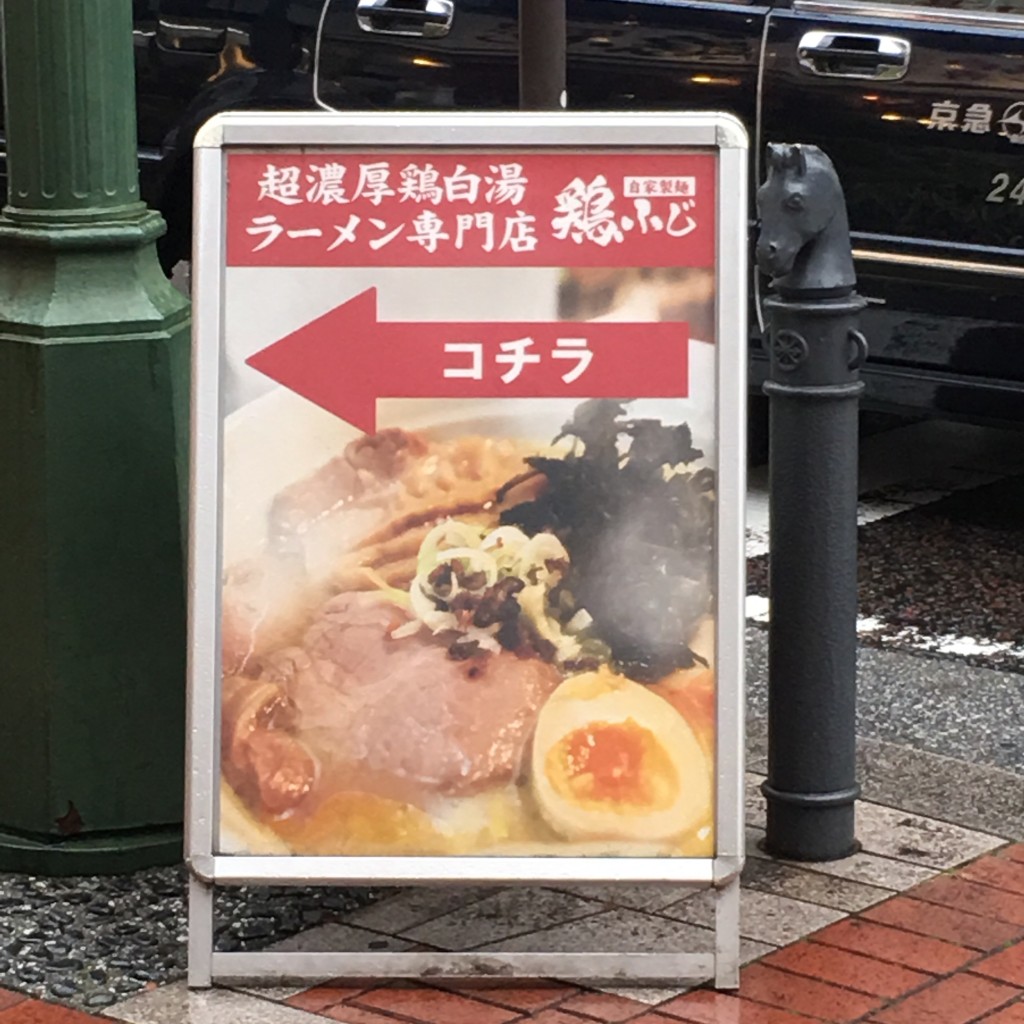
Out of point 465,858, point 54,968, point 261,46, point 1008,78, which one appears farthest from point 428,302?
point 261,46

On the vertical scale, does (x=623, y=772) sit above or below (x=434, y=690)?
below

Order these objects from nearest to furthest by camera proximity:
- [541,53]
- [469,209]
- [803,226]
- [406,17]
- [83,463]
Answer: [469,209], [803,226], [83,463], [541,53], [406,17]

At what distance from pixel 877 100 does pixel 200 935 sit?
11.6ft

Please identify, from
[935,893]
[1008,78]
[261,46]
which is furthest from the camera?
[261,46]

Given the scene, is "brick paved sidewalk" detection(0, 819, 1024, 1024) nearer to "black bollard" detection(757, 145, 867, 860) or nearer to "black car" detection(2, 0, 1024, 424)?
"black bollard" detection(757, 145, 867, 860)

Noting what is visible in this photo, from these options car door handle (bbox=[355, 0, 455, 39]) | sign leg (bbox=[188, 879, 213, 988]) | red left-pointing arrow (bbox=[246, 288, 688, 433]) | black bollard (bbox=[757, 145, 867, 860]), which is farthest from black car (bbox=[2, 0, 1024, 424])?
sign leg (bbox=[188, 879, 213, 988])

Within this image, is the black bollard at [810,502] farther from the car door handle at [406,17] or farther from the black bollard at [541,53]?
the car door handle at [406,17]

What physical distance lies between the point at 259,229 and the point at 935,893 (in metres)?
1.62

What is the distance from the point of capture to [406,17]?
23.3 feet

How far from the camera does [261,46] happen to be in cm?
739

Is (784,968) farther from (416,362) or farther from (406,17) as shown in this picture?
(406,17)

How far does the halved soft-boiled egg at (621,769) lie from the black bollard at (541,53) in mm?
1370

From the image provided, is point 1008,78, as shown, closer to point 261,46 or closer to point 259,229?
point 261,46

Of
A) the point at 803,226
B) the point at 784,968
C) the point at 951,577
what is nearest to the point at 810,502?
the point at 803,226
